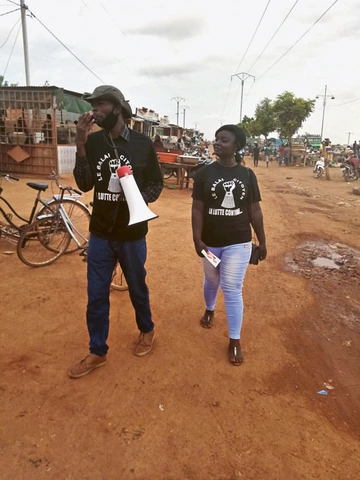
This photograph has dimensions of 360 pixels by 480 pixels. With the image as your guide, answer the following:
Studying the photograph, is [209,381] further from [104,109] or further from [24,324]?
[104,109]

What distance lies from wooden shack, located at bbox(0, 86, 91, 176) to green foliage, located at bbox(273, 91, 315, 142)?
23.4 metres

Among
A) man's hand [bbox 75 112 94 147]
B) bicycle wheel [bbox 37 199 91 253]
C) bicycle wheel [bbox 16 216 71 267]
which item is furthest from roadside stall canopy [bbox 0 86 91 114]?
man's hand [bbox 75 112 94 147]

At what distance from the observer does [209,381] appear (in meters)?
2.58

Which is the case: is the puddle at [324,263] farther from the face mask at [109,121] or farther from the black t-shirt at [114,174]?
the face mask at [109,121]

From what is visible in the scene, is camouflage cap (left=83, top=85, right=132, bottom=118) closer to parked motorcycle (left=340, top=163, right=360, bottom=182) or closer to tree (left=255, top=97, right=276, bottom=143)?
parked motorcycle (left=340, top=163, right=360, bottom=182)

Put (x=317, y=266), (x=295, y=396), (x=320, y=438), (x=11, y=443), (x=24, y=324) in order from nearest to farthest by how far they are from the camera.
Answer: (x=11, y=443) < (x=320, y=438) < (x=295, y=396) < (x=24, y=324) < (x=317, y=266)

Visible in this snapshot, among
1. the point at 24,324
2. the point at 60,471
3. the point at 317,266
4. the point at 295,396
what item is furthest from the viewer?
the point at 317,266

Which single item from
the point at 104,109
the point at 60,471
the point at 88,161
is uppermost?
the point at 104,109

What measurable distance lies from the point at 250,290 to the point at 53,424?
8.89ft

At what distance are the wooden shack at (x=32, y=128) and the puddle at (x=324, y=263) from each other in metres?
9.53

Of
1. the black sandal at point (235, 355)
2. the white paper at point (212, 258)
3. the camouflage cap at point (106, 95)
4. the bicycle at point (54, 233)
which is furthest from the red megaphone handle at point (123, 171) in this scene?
the bicycle at point (54, 233)

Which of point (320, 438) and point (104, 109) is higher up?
point (104, 109)

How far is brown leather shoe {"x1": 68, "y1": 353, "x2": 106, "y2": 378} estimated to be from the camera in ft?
8.30

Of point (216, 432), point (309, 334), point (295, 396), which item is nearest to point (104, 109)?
point (216, 432)
